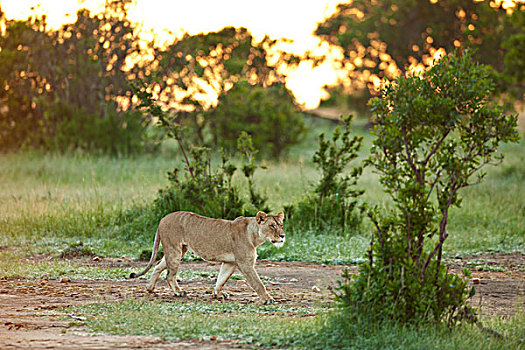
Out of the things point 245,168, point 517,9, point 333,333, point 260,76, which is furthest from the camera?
point 260,76

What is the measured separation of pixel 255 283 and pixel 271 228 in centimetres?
59

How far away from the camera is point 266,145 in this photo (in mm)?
26703

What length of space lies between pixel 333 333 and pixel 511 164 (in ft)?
61.1

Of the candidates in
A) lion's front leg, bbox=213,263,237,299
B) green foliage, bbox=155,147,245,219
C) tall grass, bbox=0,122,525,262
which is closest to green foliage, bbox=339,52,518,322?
lion's front leg, bbox=213,263,237,299

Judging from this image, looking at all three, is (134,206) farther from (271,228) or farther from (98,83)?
(98,83)

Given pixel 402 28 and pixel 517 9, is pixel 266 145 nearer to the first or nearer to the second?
pixel 517 9

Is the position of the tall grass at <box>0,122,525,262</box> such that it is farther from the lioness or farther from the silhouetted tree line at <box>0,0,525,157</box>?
the silhouetted tree line at <box>0,0,525,157</box>

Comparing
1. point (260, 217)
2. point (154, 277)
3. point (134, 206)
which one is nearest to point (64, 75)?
point (134, 206)

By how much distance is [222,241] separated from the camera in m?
7.82

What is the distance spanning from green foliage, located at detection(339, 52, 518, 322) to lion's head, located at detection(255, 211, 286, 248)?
1.31 meters

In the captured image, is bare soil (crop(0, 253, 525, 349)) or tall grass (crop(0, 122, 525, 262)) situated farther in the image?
tall grass (crop(0, 122, 525, 262))

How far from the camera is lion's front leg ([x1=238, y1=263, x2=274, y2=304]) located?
7.52 meters

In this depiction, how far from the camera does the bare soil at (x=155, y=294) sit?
5734 mm

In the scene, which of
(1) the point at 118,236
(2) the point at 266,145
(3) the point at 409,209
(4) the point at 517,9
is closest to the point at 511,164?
(4) the point at 517,9
